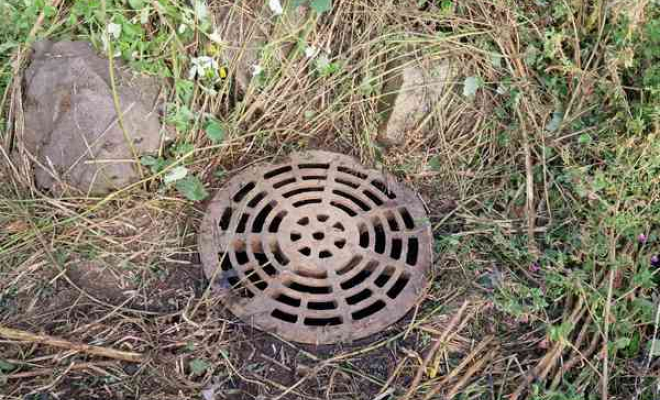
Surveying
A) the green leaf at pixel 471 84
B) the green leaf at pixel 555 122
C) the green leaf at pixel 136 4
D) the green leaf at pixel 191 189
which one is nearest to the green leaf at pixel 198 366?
the green leaf at pixel 191 189

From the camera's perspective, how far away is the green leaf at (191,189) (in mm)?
2176

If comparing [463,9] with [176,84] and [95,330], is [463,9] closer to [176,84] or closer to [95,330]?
[176,84]

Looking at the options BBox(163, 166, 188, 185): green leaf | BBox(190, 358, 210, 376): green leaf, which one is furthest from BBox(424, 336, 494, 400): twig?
BBox(163, 166, 188, 185): green leaf

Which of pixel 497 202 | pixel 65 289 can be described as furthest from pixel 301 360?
pixel 497 202

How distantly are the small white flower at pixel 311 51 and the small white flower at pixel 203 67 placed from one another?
35 cm

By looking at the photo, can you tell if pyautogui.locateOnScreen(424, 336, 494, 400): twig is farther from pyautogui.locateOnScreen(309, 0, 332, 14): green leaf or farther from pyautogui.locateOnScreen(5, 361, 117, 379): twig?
pyautogui.locateOnScreen(309, 0, 332, 14): green leaf

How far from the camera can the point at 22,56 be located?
2227 mm

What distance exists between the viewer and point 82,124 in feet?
6.91

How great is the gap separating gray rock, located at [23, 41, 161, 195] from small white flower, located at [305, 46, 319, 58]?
617 mm

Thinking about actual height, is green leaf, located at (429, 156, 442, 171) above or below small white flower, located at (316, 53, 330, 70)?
below

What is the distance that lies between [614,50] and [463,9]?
57 cm

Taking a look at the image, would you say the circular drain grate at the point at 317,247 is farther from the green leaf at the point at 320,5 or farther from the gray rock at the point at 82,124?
the green leaf at the point at 320,5

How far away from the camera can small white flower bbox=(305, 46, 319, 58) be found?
2342mm

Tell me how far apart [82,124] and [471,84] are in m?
1.40
